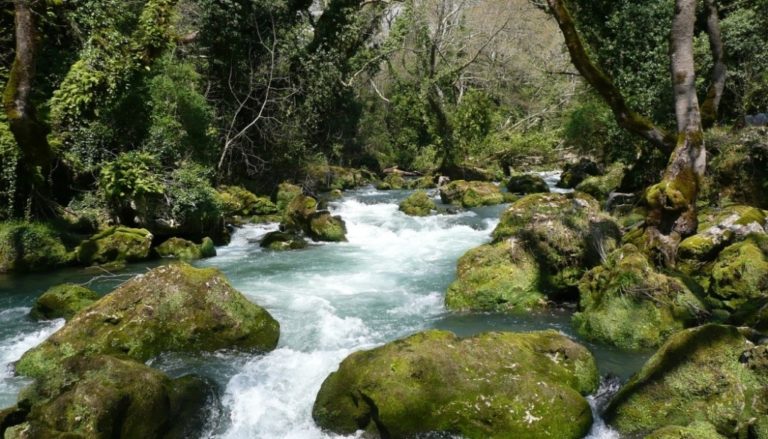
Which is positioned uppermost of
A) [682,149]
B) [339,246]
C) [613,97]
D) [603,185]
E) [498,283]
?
[613,97]

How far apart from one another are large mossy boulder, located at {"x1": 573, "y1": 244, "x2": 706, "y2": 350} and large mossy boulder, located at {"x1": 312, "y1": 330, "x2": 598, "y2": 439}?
1.63m

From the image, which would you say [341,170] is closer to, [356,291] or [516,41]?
[516,41]

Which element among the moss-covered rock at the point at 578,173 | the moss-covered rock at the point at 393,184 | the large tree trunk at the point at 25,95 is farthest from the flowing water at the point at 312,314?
the moss-covered rock at the point at 393,184

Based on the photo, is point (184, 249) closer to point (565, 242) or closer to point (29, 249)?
point (29, 249)

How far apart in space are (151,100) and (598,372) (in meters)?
14.3

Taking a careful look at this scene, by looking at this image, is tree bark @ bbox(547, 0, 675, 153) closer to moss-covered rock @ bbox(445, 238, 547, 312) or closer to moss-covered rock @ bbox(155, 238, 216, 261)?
moss-covered rock @ bbox(445, 238, 547, 312)

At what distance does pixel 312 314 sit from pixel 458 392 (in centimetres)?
417

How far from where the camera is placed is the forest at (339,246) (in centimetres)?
536

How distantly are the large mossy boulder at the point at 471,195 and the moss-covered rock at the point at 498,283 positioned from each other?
11.4 metres

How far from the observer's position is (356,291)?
35.0 ft

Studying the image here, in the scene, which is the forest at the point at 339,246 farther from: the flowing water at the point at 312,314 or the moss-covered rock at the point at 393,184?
the moss-covered rock at the point at 393,184

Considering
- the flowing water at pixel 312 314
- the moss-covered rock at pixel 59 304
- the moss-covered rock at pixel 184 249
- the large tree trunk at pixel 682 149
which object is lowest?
the flowing water at pixel 312 314

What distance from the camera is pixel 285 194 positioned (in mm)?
22219

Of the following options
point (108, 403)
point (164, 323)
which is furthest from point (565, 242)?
point (108, 403)
